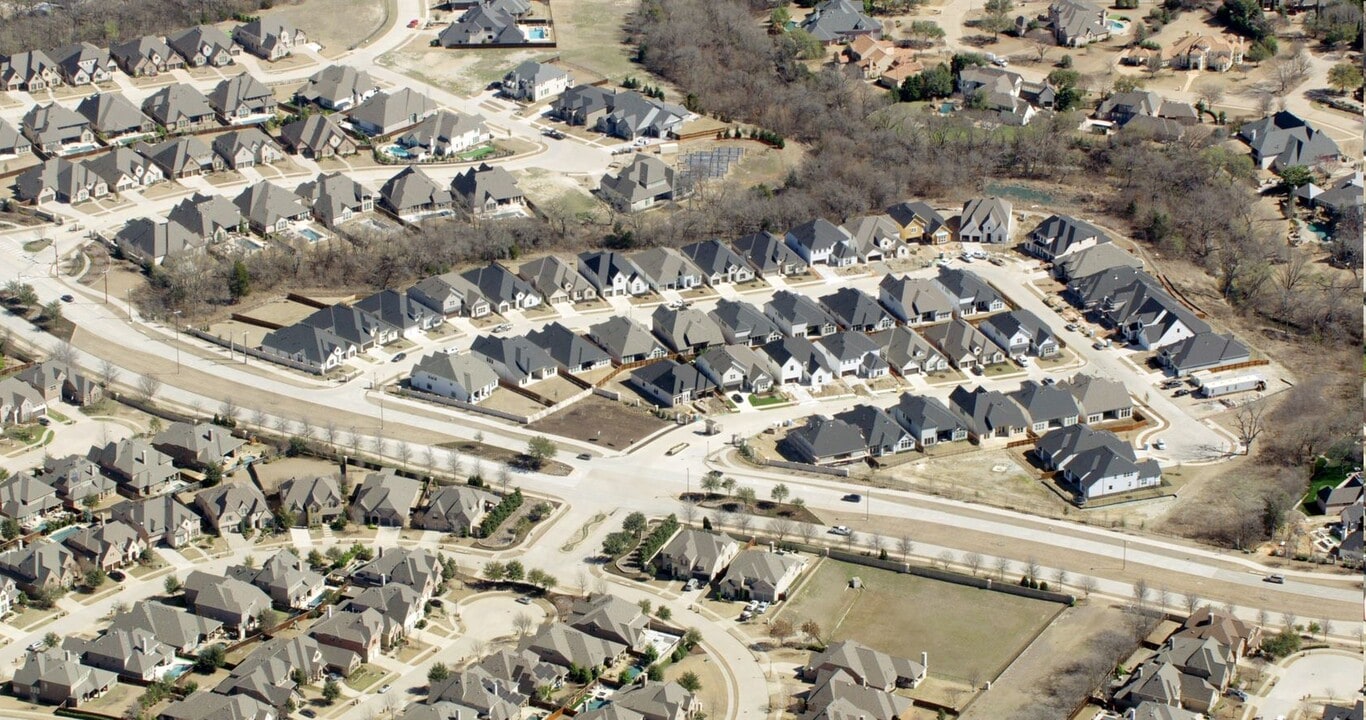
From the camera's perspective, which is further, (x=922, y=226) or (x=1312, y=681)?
(x=922, y=226)

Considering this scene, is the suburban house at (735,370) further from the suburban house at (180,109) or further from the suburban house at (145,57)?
the suburban house at (145,57)

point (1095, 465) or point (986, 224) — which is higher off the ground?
point (986, 224)

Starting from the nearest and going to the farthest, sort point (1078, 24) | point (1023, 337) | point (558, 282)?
point (1023, 337) < point (558, 282) < point (1078, 24)

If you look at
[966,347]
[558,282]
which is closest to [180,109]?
[558,282]

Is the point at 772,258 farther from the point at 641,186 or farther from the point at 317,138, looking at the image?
the point at 317,138

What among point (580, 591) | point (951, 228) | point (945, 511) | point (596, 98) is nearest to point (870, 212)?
point (951, 228)

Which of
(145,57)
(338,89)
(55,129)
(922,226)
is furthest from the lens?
(145,57)

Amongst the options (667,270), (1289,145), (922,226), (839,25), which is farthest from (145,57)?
(1289,145)

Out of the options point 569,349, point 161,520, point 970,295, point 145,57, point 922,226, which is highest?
point 145,57
